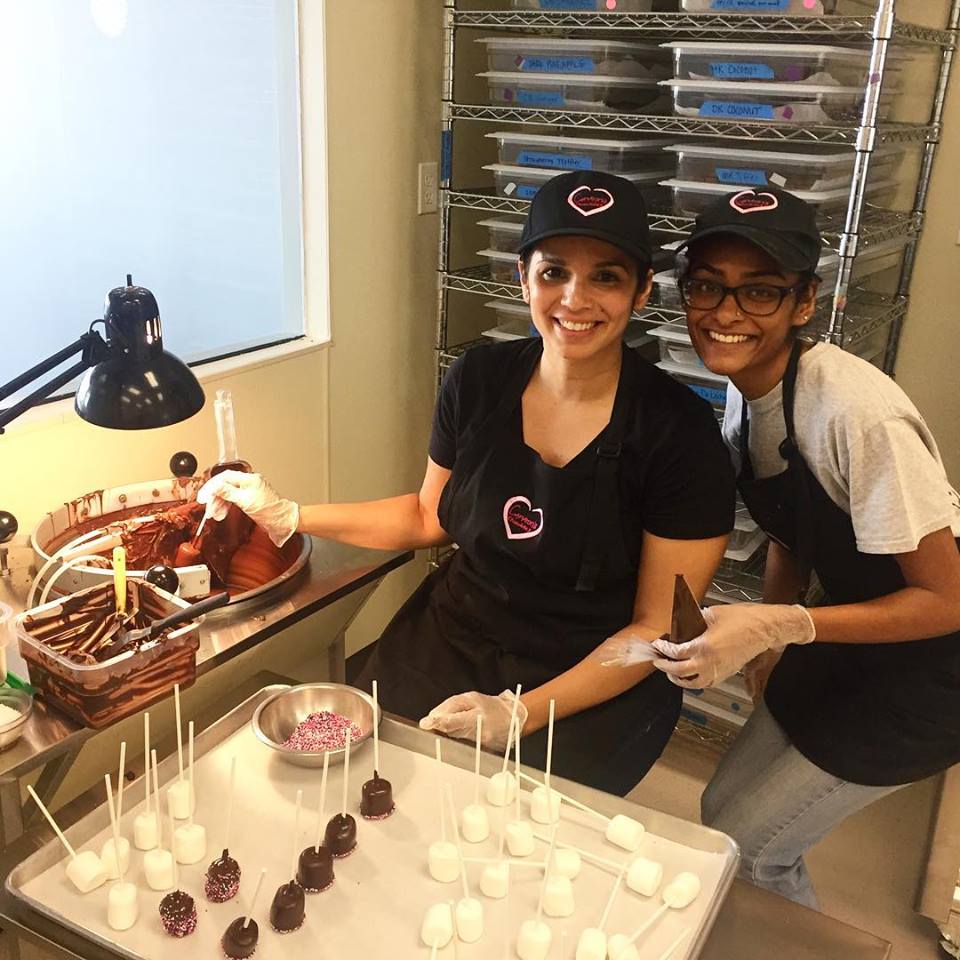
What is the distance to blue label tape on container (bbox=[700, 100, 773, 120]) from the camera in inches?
77.3

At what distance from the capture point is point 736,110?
6.55ft

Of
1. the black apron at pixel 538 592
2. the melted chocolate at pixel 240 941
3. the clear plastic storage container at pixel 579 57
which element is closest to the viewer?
the melted chocolate at pixel 240 941

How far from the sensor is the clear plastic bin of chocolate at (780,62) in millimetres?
1893

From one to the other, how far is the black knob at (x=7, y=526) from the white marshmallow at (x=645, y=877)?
3.41 feet

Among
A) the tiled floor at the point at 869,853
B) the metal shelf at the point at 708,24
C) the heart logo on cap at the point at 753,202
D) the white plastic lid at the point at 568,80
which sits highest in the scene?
the metal shelf at the point at 708,24

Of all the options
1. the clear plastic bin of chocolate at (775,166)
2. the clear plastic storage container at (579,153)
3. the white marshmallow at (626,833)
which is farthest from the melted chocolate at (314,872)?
the clear plastic storage container at (579,153)

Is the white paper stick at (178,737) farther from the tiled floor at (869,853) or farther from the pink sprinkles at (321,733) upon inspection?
A: the tiled floor at (869,853)

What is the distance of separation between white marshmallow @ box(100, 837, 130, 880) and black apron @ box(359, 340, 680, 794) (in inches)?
24.2

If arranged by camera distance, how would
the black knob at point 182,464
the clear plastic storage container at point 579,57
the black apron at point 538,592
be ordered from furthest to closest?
the clear plastic storage container at point 579,57 < the black knob at point 182,464 < the black apron at point 538,592

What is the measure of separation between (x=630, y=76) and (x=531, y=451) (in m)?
1.08

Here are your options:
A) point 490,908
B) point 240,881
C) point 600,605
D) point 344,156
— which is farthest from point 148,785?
point 344,156

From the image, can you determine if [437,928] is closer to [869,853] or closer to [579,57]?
[869,853]

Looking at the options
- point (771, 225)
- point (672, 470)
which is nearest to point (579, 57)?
point (771, 225)

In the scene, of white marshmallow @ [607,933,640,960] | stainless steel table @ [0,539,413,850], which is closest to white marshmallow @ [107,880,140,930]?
stainless steel table @ [0,539,413,850]
